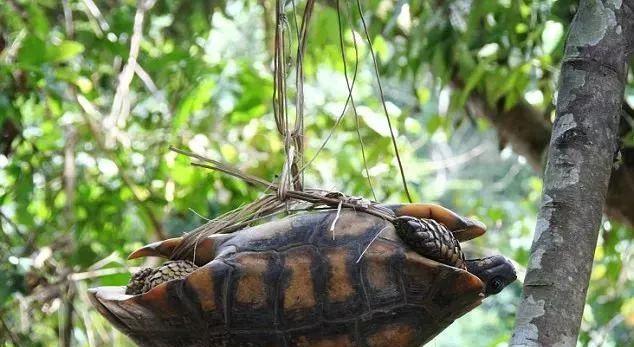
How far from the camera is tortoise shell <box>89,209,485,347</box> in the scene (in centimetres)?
113

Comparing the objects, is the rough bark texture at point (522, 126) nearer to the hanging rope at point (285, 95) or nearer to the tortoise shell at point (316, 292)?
the hanging rope at point (285, 95)

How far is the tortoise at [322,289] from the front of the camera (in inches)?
44.3

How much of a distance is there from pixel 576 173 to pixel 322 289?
340 millimetres

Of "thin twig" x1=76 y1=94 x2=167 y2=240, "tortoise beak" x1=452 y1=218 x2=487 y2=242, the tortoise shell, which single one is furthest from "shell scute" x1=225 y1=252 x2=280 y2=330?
"thin twig" x1=76 y1=94 x2=167 y2=240

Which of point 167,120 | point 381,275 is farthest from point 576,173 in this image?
point 167,120

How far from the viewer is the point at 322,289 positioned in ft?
3.70

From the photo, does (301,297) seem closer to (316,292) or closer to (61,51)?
(316,292)

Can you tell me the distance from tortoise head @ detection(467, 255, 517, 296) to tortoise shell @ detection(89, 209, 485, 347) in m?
0.07

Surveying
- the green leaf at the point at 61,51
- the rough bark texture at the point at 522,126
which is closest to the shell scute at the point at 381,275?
the green leaf at the point at 61,51

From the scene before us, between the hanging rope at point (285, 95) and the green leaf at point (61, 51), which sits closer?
the hanging rope at point (285, 95)

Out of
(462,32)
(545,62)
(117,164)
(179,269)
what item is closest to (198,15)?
(117,164)

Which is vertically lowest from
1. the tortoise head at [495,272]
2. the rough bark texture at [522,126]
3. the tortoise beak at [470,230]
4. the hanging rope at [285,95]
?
the tortoise head at [495,272]

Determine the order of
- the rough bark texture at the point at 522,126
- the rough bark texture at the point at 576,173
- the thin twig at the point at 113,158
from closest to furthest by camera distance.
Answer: the rough bark texture at the point at 576,173
the rough bark texture at the point at 522,126
the thin twig at the point at 113,158

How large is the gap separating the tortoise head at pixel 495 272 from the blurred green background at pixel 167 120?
944 mm
